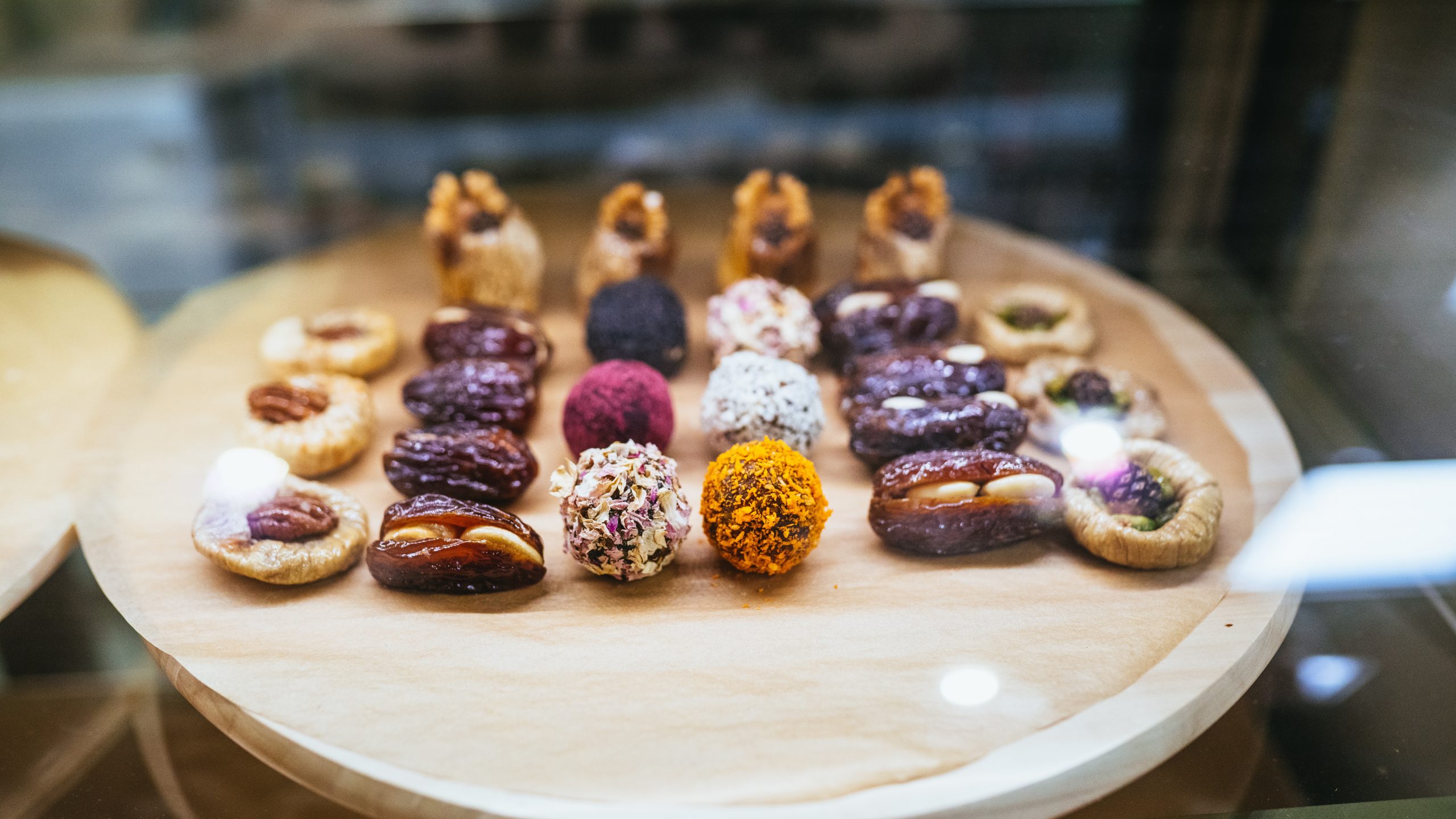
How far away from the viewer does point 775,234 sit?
2.41 metres

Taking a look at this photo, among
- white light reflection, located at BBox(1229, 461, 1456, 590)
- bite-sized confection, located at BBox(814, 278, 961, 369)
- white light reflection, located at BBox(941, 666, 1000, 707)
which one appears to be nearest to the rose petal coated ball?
bite-sized confection, located at BBox(814, 278, 961, 369)

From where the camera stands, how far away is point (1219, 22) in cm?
235

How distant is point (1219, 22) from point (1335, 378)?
0.91m

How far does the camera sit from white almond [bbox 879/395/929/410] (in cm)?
187

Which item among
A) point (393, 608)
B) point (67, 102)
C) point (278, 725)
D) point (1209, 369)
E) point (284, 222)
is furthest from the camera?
point (284, 222)

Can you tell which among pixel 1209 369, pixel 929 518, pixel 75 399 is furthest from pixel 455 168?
pixel 1209 369

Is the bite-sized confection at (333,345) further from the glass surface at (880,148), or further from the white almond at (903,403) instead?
the white almond at (903,403)

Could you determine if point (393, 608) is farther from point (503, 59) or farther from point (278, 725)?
point (503, 59)

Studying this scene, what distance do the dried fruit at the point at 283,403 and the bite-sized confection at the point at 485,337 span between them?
0.97 ft

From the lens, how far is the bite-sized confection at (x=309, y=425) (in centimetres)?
187

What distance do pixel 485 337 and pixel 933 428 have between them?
0.98m

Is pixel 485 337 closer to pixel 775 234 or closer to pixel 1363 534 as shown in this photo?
pixel 775 234

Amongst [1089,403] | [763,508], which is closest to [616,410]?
[763,508]

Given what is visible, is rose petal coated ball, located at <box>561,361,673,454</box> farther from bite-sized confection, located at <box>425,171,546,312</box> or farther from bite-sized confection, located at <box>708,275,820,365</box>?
bite-sized confection, located at <box>425,171,546,312</box>
